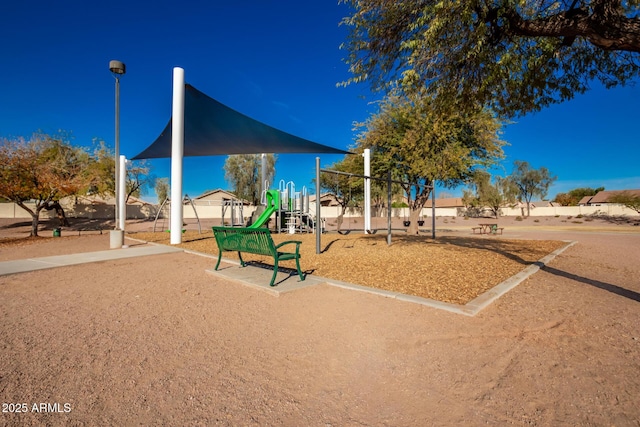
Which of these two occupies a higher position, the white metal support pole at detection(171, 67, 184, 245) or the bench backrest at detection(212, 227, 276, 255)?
the white metal support pole at detection(171, 67, 184, 245)

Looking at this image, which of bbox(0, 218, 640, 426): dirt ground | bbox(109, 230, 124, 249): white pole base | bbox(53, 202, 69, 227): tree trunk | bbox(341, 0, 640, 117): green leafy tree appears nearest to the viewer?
bbox(0, 218, 640, 426): dirt ground

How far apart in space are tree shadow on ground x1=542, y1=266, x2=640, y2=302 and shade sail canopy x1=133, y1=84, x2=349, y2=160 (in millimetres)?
7624

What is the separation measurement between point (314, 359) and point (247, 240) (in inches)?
115

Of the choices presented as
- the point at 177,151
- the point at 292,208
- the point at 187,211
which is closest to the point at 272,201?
the point at 292,208

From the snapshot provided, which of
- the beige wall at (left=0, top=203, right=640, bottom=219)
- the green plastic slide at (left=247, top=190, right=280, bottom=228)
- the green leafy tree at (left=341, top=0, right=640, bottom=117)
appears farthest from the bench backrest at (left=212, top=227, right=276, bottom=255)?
the beige wall at (left=0, top=203, right=640, bottom=219)

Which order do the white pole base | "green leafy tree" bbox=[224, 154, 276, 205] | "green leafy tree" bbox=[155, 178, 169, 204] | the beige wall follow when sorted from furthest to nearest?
"green leafy tree" bbox=[155, 178, 169, 204] < "green leafy tree" bbox=[224, 154, 276, 205] < the beige wall < the white pole base

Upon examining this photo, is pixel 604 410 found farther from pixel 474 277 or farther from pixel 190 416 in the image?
pixel 474 277

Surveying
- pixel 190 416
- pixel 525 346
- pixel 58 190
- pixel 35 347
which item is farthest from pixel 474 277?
pixel 58 190

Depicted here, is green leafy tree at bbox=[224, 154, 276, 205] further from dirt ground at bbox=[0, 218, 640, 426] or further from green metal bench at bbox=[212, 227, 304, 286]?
dirt ground at bbox=[0, 218, 640, 426]

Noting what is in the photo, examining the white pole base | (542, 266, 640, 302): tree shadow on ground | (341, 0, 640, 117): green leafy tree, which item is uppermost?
(341, 0, 640, 117): green leafy tree

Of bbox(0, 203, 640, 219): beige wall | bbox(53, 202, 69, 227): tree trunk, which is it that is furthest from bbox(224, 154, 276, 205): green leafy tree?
bbox(53, 202, 69, 227): tree trunk

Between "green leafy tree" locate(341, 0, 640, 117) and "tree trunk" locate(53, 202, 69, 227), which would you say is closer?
"green leafy tree" locate(341, 0, 640, 117)

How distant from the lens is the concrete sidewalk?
618 centimetres

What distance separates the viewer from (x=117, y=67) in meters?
9.66
